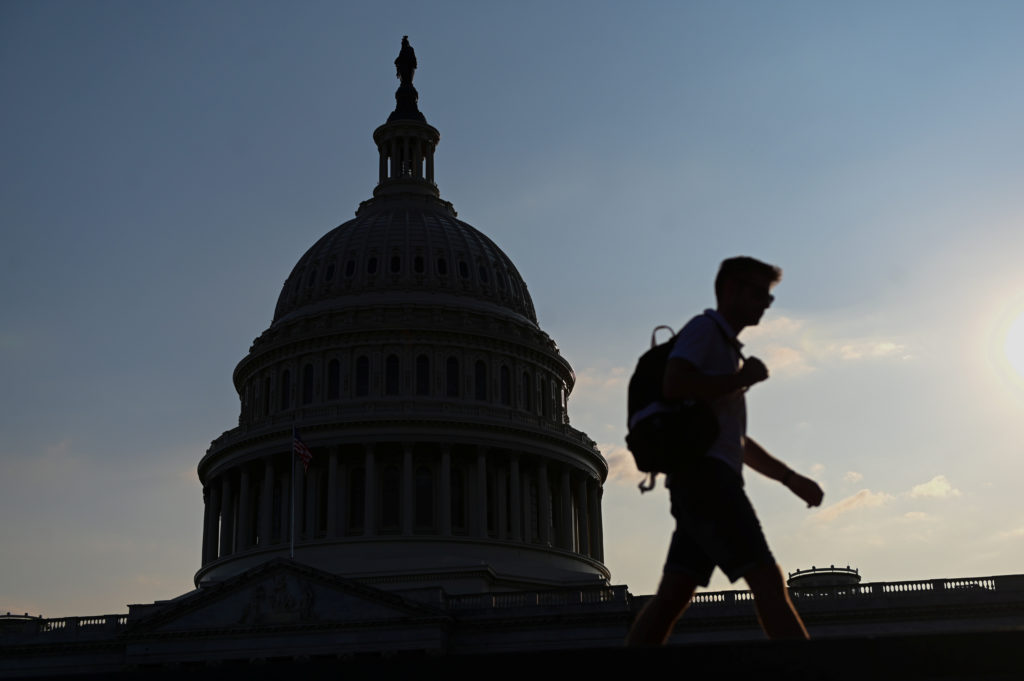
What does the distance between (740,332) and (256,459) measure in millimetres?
79141

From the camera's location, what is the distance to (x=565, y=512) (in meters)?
85.7

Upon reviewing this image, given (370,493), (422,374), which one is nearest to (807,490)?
(370,493)

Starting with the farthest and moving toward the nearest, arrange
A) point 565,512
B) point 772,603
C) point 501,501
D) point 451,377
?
point 451,377
point 565,512
point 501,501
point 772,603

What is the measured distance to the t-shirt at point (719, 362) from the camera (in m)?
8.43

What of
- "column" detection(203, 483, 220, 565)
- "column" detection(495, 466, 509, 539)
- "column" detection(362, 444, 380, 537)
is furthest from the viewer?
"column" detection(203, 483, 220, 565)

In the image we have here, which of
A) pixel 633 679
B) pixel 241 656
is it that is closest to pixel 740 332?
pixel 633 679

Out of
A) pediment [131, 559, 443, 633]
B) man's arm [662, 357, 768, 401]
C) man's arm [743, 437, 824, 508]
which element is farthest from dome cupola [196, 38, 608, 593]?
man's arm [662, 357, 768, 401]

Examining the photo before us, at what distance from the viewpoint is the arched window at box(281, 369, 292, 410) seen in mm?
88312

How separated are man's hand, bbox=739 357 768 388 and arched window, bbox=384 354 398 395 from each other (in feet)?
256

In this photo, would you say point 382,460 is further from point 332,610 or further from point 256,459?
point 332,610

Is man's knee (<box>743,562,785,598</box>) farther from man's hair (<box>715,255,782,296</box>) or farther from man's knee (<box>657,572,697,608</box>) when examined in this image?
man's hair (<box>715,255,782,296</box>)

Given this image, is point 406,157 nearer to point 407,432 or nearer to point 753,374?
point 407,432

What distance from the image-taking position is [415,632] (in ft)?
203

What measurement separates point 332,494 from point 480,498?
9.24 meters
